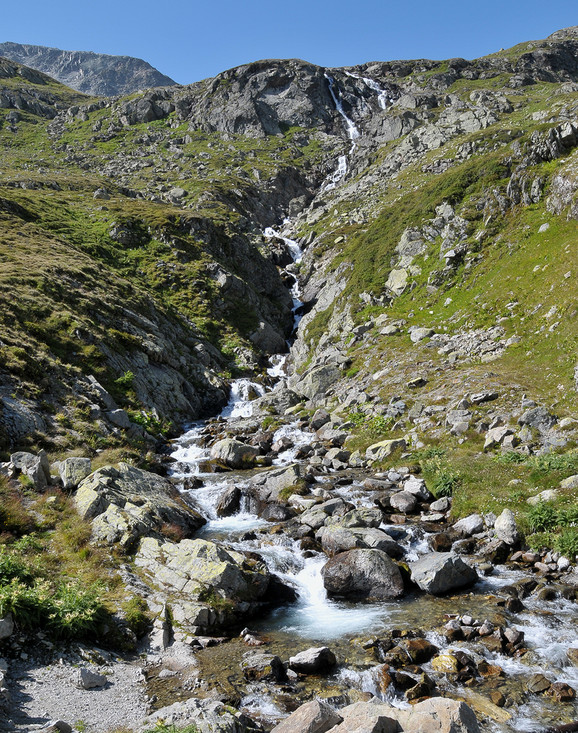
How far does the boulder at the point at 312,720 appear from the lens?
7836 mm

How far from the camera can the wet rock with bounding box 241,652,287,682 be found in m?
11.1

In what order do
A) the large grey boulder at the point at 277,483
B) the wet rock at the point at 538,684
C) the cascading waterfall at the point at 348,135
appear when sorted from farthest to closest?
the cascading waterfall at the point at 348,135, the large grey boulder at the point at 277,483, the wet rock at the point at 538,684

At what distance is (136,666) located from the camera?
36.6ft

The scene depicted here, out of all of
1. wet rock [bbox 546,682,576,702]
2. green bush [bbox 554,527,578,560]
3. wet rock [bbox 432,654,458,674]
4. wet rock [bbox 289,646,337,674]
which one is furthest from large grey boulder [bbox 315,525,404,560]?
wet rock [bbox 546,682,576,702]

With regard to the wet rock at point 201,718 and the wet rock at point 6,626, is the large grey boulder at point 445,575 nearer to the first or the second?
the wet rock at point 201,718

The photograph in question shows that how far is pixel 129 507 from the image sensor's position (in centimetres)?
1852

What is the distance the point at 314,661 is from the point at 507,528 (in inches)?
397

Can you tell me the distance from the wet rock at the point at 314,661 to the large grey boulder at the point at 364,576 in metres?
4.42

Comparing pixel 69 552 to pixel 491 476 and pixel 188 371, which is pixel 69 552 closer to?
pixel 491 476

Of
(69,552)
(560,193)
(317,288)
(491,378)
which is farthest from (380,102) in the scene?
(69,552)

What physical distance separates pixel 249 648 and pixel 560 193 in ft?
149

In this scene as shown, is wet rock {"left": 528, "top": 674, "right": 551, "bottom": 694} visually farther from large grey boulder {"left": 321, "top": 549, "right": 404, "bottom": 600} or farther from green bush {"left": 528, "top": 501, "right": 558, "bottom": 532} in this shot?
green bush {"left": 528, "top": 501, "right": 558, "bottom": 532}

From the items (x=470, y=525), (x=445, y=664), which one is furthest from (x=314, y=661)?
(x=470, y=525)

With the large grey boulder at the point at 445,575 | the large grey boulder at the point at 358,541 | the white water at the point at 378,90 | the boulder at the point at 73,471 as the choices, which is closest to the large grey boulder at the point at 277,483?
the large grey boulder at the point at 358,541
